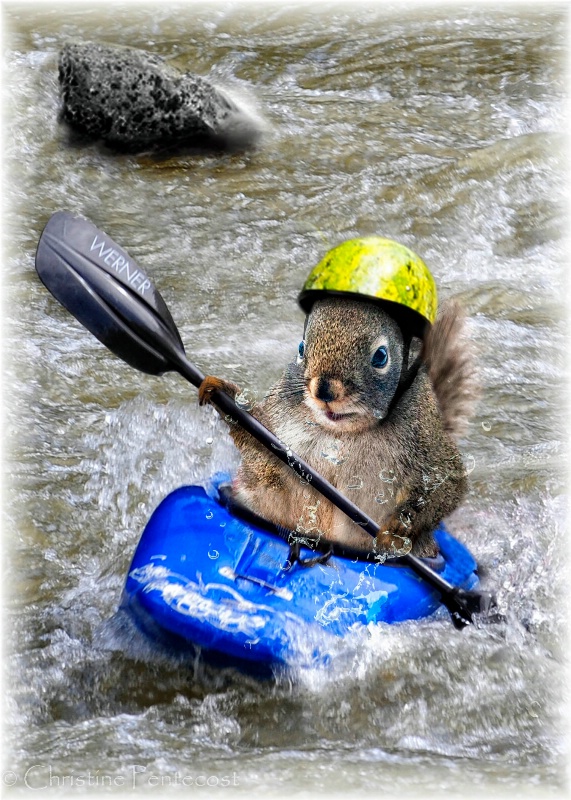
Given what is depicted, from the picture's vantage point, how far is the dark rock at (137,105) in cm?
595

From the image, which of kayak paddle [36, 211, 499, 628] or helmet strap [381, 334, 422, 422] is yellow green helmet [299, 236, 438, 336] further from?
kayak paddle [36, 211, 499, 628]

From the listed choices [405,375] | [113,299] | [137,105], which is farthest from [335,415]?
[137,105]

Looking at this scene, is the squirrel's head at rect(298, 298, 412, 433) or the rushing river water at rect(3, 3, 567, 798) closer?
the squirrel's head at rect(298, 298, 412, 433)

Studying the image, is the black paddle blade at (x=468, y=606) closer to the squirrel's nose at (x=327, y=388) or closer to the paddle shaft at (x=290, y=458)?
the paddle shaft at (x=290, y=458)

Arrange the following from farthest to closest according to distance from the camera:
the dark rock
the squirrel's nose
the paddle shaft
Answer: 1. the dark rock
2. the paddle shaft
3. the squirrel's nose

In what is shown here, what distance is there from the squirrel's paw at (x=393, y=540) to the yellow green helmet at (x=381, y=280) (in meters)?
0.52

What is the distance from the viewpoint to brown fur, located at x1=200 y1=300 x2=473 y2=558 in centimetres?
235

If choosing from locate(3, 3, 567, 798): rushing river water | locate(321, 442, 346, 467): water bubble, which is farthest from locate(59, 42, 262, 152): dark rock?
locate(321, 442, 346, 467): water bubble

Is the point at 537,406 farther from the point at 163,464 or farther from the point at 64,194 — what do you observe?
the point at 64,194

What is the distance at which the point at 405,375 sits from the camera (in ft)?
8.13

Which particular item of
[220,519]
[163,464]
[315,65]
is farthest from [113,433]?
[315,65]

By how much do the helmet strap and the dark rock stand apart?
3922 mm

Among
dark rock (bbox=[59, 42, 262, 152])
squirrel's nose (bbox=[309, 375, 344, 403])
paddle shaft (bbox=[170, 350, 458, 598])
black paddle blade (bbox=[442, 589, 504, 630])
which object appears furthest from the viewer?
dark rock (bbox=[59, 42, 262, 152])

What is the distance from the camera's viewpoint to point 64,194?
5.57 metres
